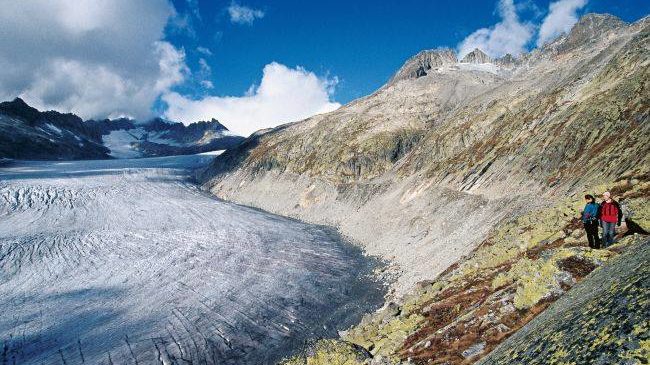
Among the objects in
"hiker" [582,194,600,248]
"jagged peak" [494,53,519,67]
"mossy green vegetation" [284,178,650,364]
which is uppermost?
"jagged peak" [494,53,519,67]

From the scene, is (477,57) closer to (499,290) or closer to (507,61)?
(507,61)

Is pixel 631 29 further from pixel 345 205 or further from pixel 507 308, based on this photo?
pixel 507 308

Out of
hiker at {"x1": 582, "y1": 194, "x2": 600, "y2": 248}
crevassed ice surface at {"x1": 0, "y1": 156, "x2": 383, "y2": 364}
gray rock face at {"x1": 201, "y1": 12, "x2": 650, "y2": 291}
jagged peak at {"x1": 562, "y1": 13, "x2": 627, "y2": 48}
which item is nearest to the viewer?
hiker at {"x1": 582, "y1": 194, "x2": 600, "y2": 248}

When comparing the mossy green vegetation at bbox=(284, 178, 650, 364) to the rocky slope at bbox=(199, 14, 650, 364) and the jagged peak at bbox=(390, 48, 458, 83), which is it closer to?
the rocky slope at bbox=(199, 14, 650, 364)

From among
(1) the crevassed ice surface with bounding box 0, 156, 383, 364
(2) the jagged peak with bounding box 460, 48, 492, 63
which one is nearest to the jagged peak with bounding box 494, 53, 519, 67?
(2) the jagged peak with bounding box 460, 48, 492, 63

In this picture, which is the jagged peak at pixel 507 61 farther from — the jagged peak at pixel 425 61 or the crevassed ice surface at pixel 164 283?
the crevassed ice surface at pixel 164 283

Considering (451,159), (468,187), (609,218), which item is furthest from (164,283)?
(451,159)

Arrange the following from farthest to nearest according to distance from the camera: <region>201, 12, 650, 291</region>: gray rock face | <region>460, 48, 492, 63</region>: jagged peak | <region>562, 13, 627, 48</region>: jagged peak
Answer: <region>460, 48, 492, 63</region>: jagged peak, <region>562, 13, 627, 48</region>: jagged peak, <region>201, 12, 650, 291</region>: gray rock face
